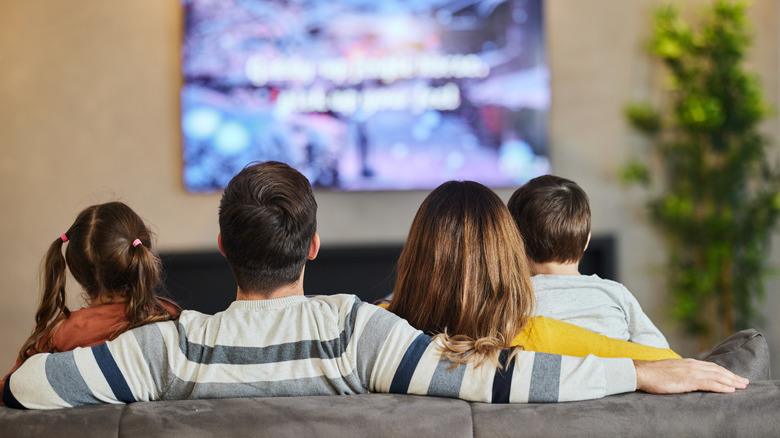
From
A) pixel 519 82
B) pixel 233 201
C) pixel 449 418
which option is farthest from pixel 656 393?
pixel 519 82

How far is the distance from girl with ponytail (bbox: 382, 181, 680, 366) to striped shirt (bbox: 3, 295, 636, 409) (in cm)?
18

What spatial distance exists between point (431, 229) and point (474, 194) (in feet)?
0.35

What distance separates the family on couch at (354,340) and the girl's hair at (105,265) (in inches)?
13.6

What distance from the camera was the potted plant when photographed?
379cm

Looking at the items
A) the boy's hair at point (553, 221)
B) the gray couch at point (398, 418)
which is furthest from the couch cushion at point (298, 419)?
the boy's hair at point (553, 221)

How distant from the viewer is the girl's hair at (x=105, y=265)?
1.52m

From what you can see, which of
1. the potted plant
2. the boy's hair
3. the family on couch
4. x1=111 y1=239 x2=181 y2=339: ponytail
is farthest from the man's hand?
the potted plant

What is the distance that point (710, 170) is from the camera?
152 inches

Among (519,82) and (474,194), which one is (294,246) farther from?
(519,82)

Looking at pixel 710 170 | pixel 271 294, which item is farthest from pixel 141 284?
pixel 710 170

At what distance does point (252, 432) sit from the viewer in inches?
39.8

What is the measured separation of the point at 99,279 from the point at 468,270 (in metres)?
0.81

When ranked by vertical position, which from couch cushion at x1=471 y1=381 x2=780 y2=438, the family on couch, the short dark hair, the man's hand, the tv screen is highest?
the tv screen

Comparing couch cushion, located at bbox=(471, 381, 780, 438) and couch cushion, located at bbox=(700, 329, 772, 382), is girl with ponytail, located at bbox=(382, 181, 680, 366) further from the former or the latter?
couch cushion, located at bbox=(471, 381, 780, 438)
